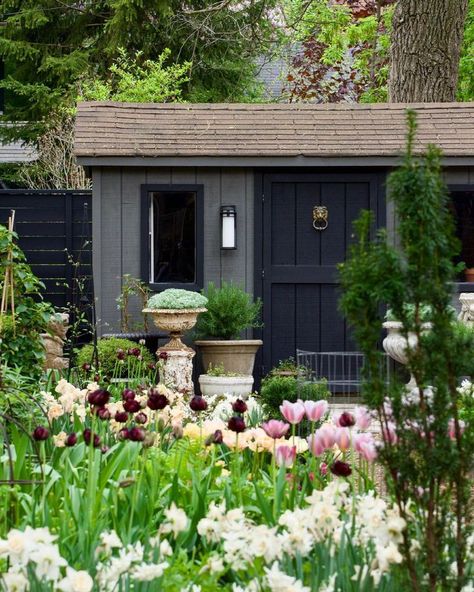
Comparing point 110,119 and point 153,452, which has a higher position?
point 110,119

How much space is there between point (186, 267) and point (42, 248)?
6.26ft

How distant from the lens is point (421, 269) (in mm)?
2955

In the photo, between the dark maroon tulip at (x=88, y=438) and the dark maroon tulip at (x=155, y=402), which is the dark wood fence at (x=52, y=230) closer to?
the dark maroon tulip at (x=88, y=438)

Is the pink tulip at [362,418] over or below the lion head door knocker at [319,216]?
below

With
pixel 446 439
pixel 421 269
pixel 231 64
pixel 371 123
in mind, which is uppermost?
pixel 231 64

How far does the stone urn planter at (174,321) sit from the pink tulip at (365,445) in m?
6.91

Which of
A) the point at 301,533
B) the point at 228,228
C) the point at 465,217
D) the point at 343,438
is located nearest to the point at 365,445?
the point at 343,438

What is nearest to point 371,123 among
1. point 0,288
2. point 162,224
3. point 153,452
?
point 162,224

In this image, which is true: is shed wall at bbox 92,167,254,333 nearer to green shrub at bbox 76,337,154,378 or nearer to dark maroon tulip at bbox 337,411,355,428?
green shrub at bbox 76,337,154,378

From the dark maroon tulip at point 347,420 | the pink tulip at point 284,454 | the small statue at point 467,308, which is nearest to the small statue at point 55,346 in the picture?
the small statue at point 467,308

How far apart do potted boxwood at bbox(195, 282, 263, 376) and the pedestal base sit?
1.57ft

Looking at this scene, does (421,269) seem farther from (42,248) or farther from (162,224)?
(42,248)

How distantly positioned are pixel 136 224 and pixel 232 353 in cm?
162

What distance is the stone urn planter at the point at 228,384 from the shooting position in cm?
1045
